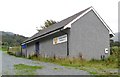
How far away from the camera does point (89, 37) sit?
23.8 m

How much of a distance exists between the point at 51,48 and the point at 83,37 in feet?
12.5

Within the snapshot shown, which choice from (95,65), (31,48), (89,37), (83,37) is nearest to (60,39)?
(83,37)

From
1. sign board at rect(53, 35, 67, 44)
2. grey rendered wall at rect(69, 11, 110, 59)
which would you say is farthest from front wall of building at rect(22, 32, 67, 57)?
grey rendered wall at rect(69, 11, 110, 59)

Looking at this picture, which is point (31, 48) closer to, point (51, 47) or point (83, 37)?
point (51, 47)

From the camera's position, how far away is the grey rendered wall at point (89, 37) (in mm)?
23141

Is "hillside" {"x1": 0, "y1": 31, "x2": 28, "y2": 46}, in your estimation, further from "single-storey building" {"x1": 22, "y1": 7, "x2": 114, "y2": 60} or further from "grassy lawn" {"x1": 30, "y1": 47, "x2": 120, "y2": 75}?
"grassy lawn" {"x1": 30, "y1": 47, "x2": 120, "y2": 75}

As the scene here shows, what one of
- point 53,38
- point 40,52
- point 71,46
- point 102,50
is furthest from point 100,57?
point 40,52

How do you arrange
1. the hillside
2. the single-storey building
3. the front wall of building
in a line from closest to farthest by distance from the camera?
the single-storey building < the front wall of building < the hillside

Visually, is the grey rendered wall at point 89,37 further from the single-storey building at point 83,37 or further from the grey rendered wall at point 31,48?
the grey rendered wall at point 31,48

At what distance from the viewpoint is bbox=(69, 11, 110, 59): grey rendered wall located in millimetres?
23141

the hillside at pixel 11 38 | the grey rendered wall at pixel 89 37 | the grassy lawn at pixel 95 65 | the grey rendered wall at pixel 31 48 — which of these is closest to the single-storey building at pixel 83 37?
the grey rendered wall at pixel 89 37

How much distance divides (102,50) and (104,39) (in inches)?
41.3

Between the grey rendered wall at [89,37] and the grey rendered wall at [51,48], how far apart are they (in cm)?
103

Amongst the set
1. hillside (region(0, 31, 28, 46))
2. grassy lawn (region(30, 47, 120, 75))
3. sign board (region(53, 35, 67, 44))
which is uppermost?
hillside (region(0, 31, 28, 46))
